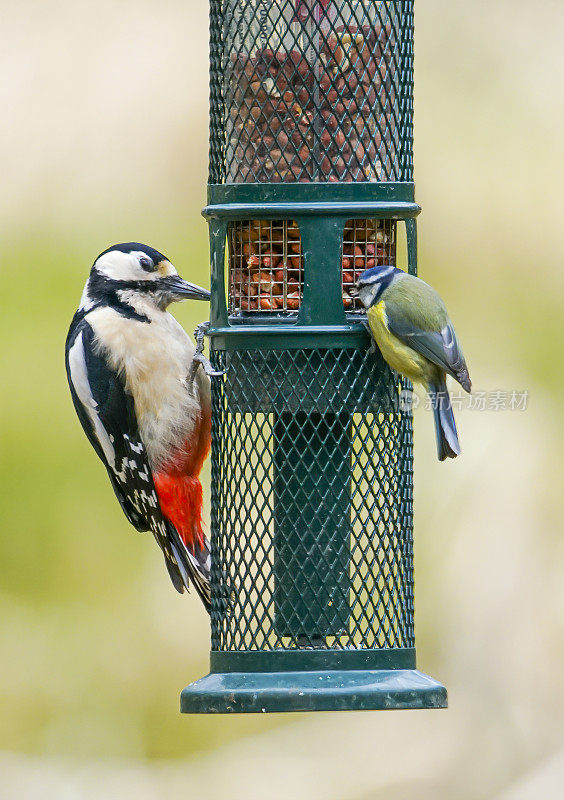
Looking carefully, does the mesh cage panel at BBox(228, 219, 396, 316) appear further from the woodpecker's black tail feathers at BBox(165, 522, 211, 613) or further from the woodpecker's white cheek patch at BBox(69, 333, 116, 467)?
the woodpecker's black tail feathers at BBox(165, 522, 211, 613)

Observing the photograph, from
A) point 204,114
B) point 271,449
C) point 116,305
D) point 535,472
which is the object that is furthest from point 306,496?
point 204,114

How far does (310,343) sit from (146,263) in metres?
0.95

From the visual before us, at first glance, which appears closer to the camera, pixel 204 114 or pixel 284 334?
pixel 284 334

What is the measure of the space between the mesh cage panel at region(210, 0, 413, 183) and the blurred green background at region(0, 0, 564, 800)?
6.39 ft

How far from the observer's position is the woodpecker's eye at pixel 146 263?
5723 mm

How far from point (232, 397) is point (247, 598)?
0.62m

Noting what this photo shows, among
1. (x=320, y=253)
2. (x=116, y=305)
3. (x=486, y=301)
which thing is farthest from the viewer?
(x=486, y=301)

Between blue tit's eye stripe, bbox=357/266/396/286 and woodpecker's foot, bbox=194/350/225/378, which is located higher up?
blue tit's eye stripe, bbox=357/266/396/286

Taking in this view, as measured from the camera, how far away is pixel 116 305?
5.81m

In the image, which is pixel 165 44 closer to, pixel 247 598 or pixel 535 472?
pixel 535 472

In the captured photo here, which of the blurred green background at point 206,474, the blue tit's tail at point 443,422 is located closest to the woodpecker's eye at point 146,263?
the blue tit's tail at point 443,422

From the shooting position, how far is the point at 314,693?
4.81m

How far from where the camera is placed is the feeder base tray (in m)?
4.80

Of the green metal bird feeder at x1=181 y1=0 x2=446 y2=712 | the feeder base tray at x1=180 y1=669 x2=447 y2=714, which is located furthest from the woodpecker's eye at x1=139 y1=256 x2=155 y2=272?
the feeder base tray at x1=180 y1=669 x2=447 y2=714
